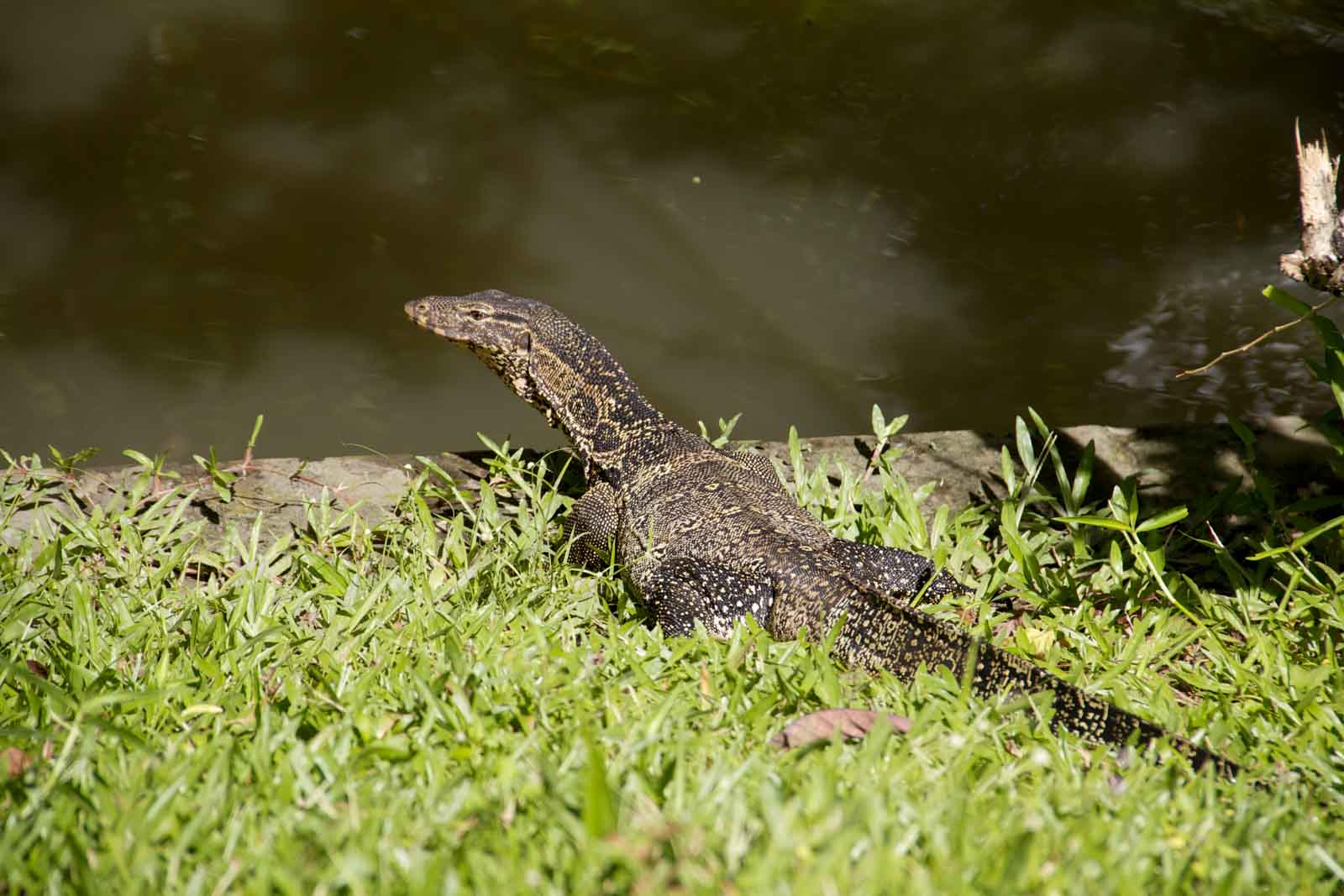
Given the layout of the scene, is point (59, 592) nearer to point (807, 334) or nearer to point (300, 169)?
point (807, 334)

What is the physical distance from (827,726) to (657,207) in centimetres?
609

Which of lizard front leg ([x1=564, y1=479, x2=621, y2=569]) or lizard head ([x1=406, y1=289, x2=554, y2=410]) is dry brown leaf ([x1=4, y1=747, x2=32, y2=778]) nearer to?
lizard front leg ([x1=564, y1=479, x2=621, y2=569])

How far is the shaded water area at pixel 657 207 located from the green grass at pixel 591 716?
8.19 ft

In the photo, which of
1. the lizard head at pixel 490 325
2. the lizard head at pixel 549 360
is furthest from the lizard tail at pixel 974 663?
the lizard head at pixel 490 325

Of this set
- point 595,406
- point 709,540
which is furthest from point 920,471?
point 595,406

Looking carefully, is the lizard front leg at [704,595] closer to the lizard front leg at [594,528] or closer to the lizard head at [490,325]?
the lizard front leg at [594,528]

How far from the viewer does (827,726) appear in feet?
8.62

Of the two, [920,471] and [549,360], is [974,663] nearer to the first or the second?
[920,471]

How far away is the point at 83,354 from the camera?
22.0ft

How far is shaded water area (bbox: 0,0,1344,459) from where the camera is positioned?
6691 millimetres

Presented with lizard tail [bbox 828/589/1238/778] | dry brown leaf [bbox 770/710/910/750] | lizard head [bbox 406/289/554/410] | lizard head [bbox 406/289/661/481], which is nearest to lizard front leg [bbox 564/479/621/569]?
lizard head [bbox 406/289/661/481]

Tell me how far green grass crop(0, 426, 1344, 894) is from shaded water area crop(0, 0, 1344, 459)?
8.19ft

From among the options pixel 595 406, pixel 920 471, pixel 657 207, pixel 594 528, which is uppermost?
pixel 595 406

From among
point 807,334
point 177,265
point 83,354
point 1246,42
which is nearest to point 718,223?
point 807,334
